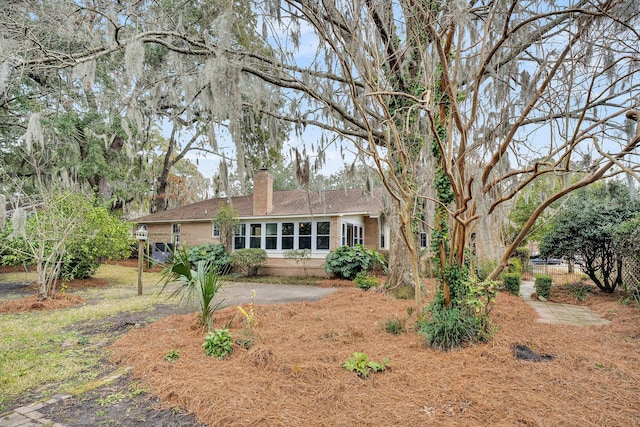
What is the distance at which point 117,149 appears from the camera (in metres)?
15.2

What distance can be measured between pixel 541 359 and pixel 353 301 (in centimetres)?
423

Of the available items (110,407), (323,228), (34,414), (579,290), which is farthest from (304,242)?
(34,414)

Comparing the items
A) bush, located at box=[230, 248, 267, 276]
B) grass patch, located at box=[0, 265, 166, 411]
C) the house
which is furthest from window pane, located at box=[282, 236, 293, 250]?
grass patch, located at box=[0, 265, 166, 411]

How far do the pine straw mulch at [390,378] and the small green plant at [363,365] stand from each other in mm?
72

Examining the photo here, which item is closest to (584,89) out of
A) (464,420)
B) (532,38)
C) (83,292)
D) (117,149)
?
(532,38)

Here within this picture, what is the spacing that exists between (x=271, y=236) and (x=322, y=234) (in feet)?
8.49

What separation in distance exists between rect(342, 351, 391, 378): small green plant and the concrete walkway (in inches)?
167

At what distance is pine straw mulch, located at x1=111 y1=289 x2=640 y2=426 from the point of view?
2.72 m

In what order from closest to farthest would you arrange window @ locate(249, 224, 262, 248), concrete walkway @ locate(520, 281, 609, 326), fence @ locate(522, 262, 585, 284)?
concrete walkway @ locate(520, 281, 609, 326)
fence @ locate(522, 262, 585, 284)
window @ locate(249, 224, 262, 248)

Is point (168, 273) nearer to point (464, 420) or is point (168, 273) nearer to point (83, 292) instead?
point (464, 420)

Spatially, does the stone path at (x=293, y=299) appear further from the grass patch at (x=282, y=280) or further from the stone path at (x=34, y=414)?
the grass patch at (x=282, y=280)

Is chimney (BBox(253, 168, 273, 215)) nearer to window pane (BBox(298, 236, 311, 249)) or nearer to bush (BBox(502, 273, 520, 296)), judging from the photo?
window pane (BBox(298, 236, 311, 249))

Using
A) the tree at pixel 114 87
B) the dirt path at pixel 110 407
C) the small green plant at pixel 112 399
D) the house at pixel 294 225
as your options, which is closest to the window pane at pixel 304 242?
the house at pixel 294 225

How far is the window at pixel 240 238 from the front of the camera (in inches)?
635
